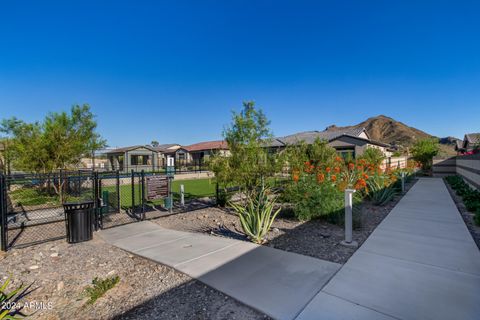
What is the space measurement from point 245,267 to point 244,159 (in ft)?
14.2

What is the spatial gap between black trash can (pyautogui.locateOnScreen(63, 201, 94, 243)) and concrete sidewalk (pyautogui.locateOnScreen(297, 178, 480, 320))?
5272 mm

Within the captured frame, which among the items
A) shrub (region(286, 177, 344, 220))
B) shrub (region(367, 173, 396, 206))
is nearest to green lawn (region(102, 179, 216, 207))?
shrub (region(286, 177, 344, 220))

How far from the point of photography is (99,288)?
10.8 feet

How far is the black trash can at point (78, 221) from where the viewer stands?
18.1 feet

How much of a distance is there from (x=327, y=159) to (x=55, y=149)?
43.5 ft

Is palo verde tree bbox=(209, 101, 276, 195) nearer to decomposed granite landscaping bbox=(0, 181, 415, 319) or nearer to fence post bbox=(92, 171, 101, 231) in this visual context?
decomposed granite landscaping bbox=(0, 181, 415, 319)

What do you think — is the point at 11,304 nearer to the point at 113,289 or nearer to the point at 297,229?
the point at 113,289

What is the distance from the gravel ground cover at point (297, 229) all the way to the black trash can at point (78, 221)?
1.96 m

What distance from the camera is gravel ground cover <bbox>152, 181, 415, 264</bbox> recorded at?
4695mm

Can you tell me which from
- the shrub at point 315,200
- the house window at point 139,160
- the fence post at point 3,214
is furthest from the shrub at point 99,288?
the house window at point 139,160

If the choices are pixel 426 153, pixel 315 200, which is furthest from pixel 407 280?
pixel 426 153

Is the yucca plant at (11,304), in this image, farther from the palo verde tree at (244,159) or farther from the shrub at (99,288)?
the palo verde tree at (244,159)

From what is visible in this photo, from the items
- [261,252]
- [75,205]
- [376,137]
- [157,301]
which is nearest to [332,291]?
[261,252]

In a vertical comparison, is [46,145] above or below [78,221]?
above
